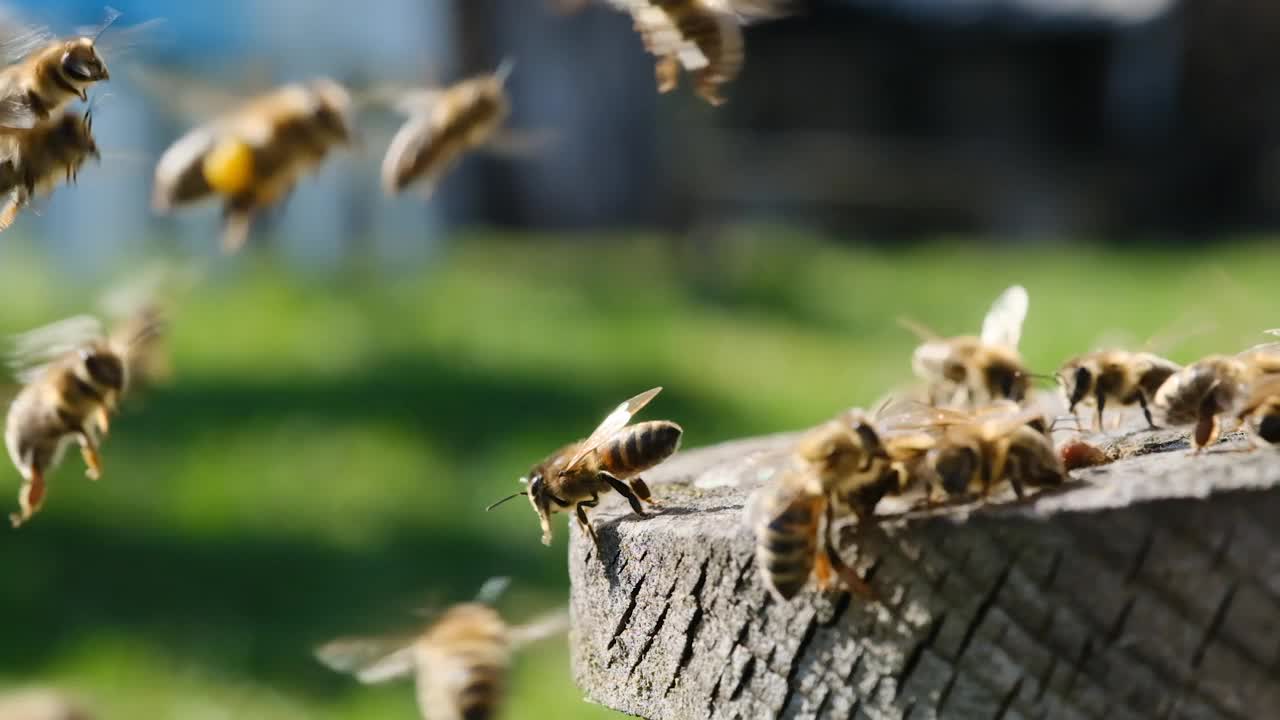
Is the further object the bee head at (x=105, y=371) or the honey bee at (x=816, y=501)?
the bee head at (x=105, y=371)

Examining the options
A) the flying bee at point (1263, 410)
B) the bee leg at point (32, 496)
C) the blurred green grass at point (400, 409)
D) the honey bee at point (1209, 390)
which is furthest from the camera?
the blurred green grass at point (400, 409)

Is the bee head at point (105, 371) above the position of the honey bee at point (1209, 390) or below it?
above

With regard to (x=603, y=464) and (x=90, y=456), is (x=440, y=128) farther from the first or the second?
(x=603, y=464)

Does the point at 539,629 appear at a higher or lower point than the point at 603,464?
lower

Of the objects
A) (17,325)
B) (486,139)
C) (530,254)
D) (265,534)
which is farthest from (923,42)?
(486,139)

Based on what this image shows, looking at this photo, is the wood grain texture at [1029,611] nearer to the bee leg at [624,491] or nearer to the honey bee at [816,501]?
the honey bee at [816,501]

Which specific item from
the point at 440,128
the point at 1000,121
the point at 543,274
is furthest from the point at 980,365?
the point at 1000,121

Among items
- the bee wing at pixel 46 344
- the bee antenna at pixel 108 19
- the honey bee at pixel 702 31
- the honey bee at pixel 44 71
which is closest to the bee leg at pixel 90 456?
the bee wing at pixel 46 344

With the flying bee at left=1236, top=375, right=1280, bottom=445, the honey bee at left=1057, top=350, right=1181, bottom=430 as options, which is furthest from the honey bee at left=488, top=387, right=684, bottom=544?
the flying bee at left=1236, top=375, right=1280, bottom=445
